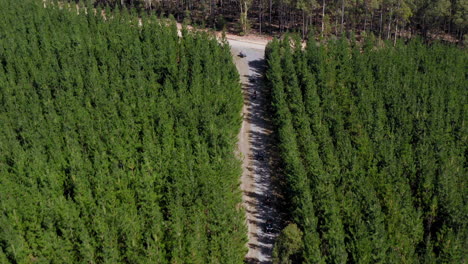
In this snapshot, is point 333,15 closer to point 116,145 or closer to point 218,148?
point 218,148

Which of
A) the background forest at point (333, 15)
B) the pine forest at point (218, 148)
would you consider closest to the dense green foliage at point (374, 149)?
the pine forest at point (218, 148)

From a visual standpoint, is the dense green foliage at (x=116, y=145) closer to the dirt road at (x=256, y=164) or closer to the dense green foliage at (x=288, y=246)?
the dirt road at (x=256, y=164)

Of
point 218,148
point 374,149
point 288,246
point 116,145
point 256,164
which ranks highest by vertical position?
point 116,145

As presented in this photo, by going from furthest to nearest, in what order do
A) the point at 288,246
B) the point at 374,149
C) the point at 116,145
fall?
the point at 374,149 → the point at 116,145 → the point at 288,246

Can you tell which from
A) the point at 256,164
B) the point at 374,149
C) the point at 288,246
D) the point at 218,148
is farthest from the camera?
the point at 256,164

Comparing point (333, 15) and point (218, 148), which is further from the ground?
point (333, 15)

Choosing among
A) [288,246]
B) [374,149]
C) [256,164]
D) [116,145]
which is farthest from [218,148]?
[374,149]

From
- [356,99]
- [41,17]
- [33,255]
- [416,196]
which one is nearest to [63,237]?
[33,255]
